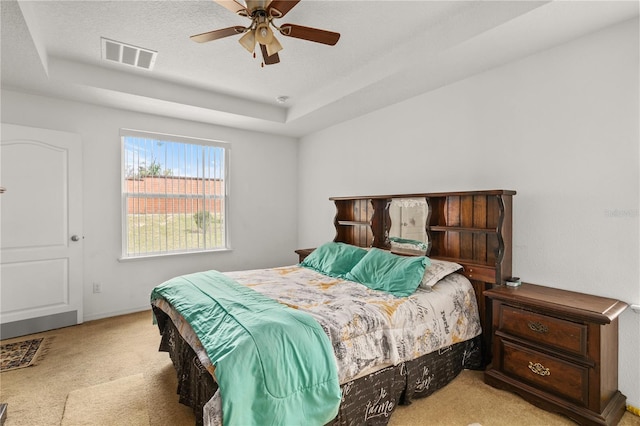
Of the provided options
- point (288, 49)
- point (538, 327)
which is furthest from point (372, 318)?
point (288, 49)

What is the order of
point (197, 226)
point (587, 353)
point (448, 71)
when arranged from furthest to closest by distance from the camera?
point (197, 226) → point (448, 71) → point (587, 353)

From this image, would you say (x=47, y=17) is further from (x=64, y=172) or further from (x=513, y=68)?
(x=513, y=68)

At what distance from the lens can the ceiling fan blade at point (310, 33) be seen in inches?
81.3

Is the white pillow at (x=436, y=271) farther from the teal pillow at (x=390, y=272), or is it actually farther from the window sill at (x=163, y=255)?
the window sill at (x=163, y=255)

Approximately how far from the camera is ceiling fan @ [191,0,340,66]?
6.18 ft

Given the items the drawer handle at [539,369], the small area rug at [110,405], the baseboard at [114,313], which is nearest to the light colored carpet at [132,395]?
the small area rug at [110,405]

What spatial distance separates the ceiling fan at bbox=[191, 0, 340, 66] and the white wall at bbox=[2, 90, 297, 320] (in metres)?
2.46

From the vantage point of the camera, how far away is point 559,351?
2059 mm

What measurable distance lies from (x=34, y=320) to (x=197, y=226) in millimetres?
1986

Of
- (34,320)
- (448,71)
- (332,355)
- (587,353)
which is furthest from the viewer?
(34,320)

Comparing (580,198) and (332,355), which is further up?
(580,198)

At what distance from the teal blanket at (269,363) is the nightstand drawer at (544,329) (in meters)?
→ 1.41

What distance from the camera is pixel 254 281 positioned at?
285 cm

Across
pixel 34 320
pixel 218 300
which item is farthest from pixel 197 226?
pixel 218 300
